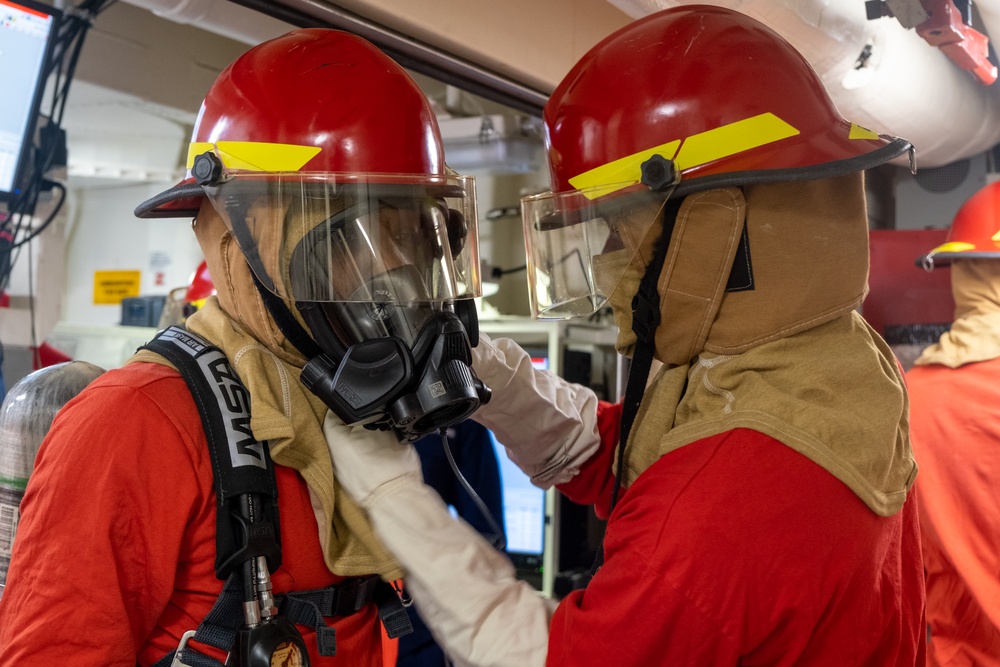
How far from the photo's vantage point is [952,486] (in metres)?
2.73

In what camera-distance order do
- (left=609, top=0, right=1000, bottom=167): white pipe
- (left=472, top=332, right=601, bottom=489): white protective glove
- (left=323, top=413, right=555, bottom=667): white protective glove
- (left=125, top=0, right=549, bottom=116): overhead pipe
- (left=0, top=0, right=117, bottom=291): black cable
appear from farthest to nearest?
(left=0, top=0, right=117, bottom=291): black cable → (left=609, top=0, right=1000, bottom=167): white pipe → (left=125, top=0, right=549, bottom=116): overhead pipe → (left=472, top=332, right=601, bottom=489): white protective glove → (left=323, top=413, right=555, bottom=667): white protective glove

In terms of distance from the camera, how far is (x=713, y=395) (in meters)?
1.42

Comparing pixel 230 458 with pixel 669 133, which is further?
pixel 669 133

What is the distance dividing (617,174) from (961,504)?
6.53ft

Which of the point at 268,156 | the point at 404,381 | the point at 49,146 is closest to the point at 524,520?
the point at 49,146

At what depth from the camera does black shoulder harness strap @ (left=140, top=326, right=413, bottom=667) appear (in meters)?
1.24

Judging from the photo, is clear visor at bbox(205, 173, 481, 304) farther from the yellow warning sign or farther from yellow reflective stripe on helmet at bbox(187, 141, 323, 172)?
the yellow warning sign

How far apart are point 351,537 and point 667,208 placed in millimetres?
780

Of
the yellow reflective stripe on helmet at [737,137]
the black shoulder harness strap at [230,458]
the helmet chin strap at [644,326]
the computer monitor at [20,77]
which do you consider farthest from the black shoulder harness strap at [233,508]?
the computer monitor at [20,77]

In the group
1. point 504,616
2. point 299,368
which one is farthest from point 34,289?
point 504,616

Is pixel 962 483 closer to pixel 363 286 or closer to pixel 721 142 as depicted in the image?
pixel 721 142

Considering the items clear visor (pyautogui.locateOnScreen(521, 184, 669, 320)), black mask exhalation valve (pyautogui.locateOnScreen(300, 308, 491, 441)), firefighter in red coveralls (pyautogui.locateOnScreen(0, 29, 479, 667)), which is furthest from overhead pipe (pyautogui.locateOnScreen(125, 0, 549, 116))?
black mask exhalation valve (pyautogui.locateOnScreen(300, 308, 491, 441))

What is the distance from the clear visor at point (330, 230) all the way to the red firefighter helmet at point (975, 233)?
Result: 2.43 metres

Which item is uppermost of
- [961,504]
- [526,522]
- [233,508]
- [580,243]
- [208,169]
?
[208,169]
